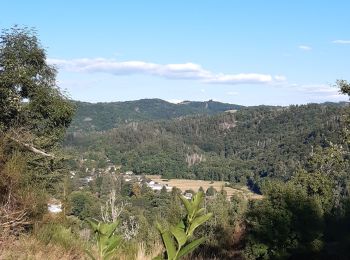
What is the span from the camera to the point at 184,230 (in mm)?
1515

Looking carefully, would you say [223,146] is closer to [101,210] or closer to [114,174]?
[114,174]

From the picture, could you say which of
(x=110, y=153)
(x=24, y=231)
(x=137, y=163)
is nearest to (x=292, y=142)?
(x=137, y=163)

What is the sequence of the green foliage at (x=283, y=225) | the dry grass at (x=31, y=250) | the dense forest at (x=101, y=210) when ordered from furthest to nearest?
the green foliage at (x=283, y=225) → the dry grass at (x=31, y=250) → the dense forest at (x=101, y=210)

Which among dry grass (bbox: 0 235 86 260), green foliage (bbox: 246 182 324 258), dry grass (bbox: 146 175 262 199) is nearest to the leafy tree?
green foliage (bbox: 246 182 324 258)

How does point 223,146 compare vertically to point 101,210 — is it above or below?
below

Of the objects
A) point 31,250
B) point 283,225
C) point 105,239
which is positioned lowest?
point 283,225

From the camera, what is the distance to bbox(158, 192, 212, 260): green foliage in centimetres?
147

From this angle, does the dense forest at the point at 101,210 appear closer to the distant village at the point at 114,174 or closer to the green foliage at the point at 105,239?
the green foliage at the point at 105,239

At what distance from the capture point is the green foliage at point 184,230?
4.83 feet

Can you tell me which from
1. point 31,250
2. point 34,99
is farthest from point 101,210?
point 31,250

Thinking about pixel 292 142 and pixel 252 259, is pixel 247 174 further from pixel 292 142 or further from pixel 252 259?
pixel 252 259

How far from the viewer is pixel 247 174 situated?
126m

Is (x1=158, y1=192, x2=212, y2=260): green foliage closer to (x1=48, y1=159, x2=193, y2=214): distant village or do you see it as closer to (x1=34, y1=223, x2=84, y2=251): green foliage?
(x1=34, y1=223, x2=84, y2=251): green foliage

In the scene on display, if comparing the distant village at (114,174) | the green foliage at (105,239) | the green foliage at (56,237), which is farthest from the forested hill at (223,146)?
the green foliage at (105,239)
